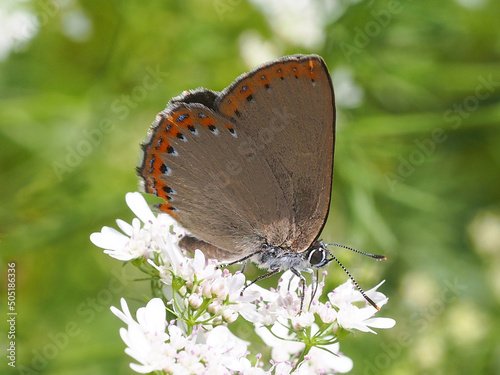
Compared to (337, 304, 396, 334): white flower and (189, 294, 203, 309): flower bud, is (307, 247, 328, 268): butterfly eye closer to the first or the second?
(337, 304, 396, 334): white flower

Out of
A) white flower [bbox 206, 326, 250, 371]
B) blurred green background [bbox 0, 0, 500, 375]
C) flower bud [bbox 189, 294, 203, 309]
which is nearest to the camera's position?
white flower [bbox 206, 326, 250, 371]

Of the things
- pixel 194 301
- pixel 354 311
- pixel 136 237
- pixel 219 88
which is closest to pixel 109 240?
pixel 136 237

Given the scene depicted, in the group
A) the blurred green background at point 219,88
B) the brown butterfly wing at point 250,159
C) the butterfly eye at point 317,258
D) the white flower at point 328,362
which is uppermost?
the blurred green background at point 219,88

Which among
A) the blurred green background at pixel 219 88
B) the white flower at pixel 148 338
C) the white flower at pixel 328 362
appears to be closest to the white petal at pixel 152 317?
the white flower at pixel 148 338

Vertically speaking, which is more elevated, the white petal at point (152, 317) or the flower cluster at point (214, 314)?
the flower cluster at point (214, 314)

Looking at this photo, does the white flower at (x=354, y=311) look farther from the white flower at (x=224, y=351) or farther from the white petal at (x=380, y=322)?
the white flower at (x=224, y=351)

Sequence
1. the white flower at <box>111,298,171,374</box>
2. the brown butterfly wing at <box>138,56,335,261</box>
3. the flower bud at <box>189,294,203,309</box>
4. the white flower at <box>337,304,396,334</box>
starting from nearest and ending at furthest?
the white flower at <box>111,298,171,374</box>, the flower bud at <box>189,294,203,309</box>, the white flower at <box>337,304,396,334</box>, the brown butterfly wing at <box>138,56,335,261</box>

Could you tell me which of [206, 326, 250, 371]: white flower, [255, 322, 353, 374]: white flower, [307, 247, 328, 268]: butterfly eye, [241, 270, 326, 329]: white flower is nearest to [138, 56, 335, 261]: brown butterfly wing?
[307, 247, 328, 268]: butterfly eye
